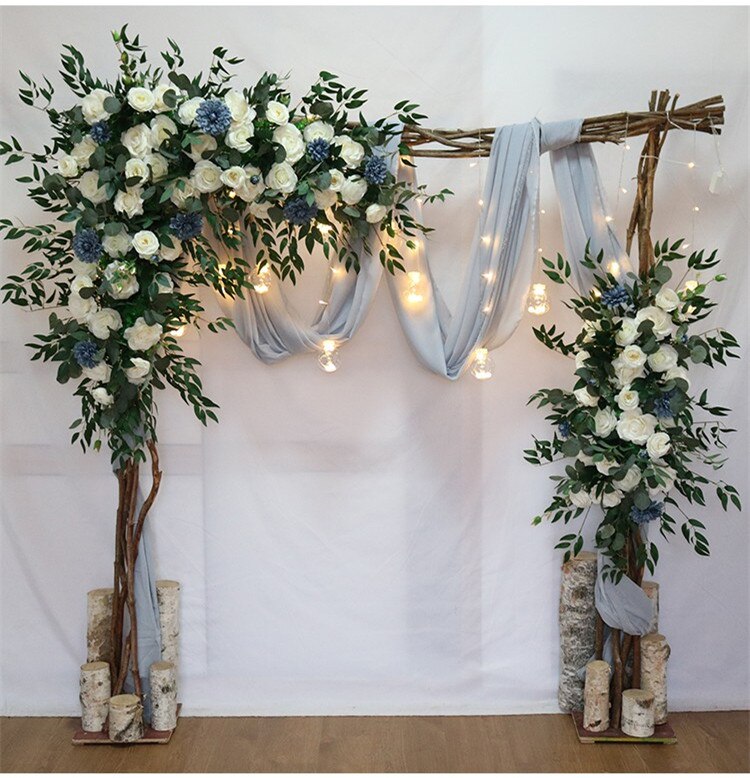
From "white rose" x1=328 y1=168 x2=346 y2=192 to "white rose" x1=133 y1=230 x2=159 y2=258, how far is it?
1.64 ft

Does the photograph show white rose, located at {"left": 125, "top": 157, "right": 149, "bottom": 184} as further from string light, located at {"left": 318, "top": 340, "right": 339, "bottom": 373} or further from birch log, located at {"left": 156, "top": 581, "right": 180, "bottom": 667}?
birch log, located at {"left": 156, "top": 581, "right": 180, "bottom": 667}

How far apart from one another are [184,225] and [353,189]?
0.48 metres

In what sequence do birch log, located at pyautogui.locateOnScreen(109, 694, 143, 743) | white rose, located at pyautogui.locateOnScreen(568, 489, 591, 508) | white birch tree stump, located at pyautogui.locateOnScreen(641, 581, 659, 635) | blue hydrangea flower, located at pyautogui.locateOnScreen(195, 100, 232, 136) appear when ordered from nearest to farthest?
blue hydrangea flower, located at pyautogui.locateOnScreen(195, 100, 232, 136)
white rose, located at pyautogui.locateOnScreen(568, 489, 591, 508)
birch log, located at pyautogui.locateOnScreen(109, 694, 143, 743)
white birch tree stump, located at pyautogui.locateOnScreen(641, 581, 659, 635)

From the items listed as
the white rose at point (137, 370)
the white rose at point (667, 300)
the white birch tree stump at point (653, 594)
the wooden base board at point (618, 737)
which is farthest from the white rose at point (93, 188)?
the wooden base board at point (618, 737)

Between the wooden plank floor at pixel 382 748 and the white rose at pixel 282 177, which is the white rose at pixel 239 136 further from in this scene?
the wooden plank floor at pixel 382 748

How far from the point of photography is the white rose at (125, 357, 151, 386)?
268 centimetres

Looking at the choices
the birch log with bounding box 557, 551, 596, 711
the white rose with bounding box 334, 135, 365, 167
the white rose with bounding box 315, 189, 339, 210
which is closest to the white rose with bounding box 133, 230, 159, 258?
the white rose with bounding box 315, 189, 339, 210

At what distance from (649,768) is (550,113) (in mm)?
1981

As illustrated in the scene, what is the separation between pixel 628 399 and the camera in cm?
262

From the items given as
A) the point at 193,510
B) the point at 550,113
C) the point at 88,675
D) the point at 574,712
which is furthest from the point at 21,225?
the point at 574,712

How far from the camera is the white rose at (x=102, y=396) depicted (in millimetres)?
2721

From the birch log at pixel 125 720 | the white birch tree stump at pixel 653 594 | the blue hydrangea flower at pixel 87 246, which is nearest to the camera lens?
the blue hydrangea flower at pixel 87 246

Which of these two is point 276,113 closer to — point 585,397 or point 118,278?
point 118,278

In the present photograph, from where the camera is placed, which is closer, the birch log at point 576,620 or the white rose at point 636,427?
the white rose at point 636,427
